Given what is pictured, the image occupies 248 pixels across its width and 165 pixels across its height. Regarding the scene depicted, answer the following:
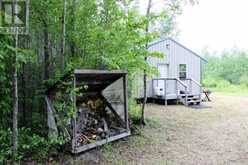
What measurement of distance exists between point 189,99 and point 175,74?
1.87 m

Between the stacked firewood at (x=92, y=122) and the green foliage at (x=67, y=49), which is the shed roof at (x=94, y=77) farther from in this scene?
the stacked firewood at (x=92, y=122)

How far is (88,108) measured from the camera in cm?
595

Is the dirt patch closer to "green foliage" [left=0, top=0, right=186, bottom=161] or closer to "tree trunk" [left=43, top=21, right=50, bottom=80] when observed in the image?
"green foliage" [left=0, top=0, right=186, bottom=161]

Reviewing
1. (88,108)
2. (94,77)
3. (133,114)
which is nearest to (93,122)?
(88,108)

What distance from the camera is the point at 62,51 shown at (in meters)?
5.29

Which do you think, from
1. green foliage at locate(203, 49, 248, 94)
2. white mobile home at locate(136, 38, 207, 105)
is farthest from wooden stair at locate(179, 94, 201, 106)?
green foliage at locate(203, 49, 248, 94)

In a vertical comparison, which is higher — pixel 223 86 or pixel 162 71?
pixel 162 71

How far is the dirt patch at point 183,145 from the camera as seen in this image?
5074mm

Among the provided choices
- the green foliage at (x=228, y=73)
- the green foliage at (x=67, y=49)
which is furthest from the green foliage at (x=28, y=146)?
the green foliage at (x=228, y=73)

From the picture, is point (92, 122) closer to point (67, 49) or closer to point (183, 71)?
point (67, 49)

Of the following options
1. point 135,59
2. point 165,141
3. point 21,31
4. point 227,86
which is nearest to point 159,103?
point 165,141

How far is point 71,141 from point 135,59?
217 centimetres

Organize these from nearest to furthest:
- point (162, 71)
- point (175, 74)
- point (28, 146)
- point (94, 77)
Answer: point (28, 146) → point (94, 77) → point (162, 71) → point (175, 74)

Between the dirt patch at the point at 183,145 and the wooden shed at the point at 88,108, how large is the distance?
14.2 inches
